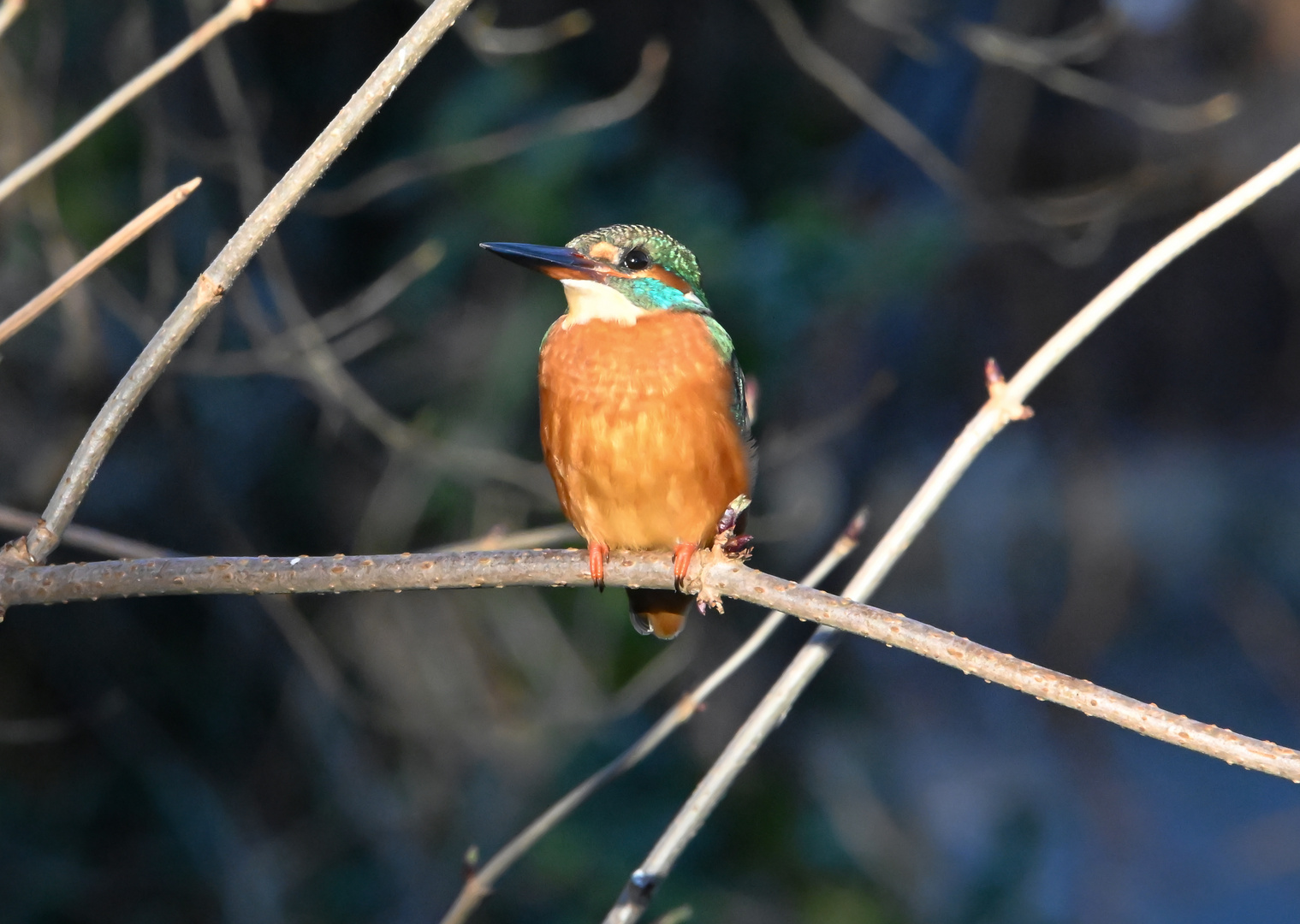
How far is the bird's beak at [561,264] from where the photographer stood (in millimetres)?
2062

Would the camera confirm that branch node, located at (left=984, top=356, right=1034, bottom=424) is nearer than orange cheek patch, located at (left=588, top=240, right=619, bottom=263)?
Yes

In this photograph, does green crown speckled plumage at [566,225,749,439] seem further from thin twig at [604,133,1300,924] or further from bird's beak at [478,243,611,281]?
thin twig at [604,133,1300,924]

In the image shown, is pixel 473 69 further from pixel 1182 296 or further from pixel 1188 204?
pixel 1182 296

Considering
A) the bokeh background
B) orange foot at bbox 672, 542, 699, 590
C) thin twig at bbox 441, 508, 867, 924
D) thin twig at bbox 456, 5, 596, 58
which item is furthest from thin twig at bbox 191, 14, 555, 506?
thin twig at bbox 441, 508, 867, 924

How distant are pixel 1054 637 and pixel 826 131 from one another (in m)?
2.88

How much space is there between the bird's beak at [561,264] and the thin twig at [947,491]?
0.77 meters

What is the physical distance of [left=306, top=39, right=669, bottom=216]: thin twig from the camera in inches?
129

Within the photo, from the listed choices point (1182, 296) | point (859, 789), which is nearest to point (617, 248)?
point (859, 789)

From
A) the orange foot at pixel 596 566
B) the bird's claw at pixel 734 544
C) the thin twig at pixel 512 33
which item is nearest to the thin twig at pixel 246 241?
the orange foot at pixel 596 566

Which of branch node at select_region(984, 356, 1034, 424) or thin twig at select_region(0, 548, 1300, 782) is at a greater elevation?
branch node at select_region(984, 356, 1034, 424)

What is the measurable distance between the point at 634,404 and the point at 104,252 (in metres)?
1.04

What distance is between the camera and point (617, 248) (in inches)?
A: 88.3

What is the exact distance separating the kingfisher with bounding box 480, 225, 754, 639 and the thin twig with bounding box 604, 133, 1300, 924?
0.47 meters

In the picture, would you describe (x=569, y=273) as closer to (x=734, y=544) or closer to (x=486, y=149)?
(x=734, y=544)
